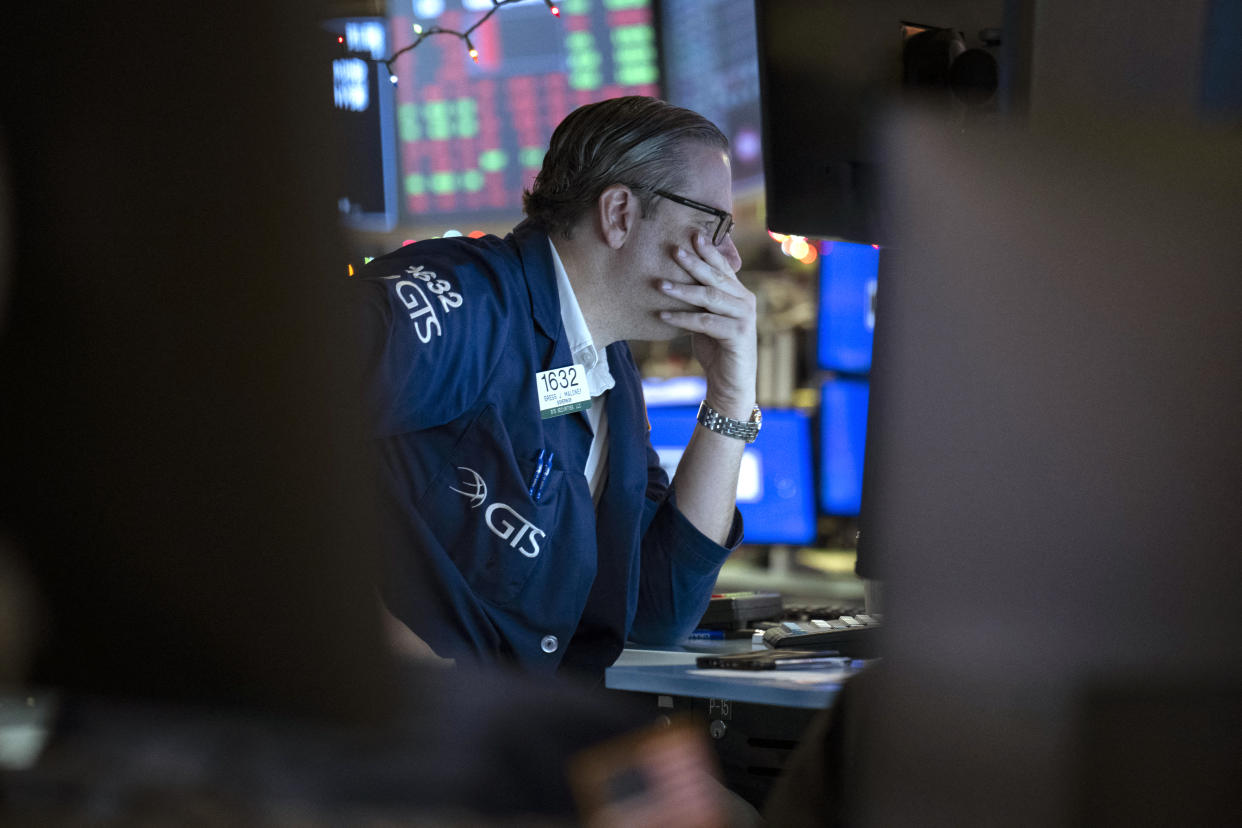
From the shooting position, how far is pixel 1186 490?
0.37m

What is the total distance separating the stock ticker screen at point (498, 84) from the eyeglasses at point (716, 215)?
113 centimetres

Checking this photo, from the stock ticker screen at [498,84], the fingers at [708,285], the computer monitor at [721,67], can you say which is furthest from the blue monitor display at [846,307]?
the fingers at [708,285]

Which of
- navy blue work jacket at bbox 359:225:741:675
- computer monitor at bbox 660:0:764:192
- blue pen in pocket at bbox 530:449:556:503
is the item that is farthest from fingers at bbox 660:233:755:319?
computer monitor at bbox 660:0:764:192

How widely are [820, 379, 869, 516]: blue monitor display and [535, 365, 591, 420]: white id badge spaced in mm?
1087

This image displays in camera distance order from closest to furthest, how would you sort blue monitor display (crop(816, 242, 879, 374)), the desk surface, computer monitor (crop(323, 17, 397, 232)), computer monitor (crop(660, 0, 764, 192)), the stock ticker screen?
computer monitor (crop(323, 17, 397, 232)), the desk surface, blue monitor display (crop(816, 242, 879, 374)), computer monitor (crop(660, 0, 764, 192)), the stock ticker screen

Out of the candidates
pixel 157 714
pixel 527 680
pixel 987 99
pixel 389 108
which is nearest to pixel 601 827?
pixel 527 680

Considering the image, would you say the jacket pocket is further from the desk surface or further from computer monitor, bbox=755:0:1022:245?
computer monitor, bbox=755:0:1022:245

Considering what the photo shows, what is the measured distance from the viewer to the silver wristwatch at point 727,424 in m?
1.80

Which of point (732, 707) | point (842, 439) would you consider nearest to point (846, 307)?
point (842, 439)

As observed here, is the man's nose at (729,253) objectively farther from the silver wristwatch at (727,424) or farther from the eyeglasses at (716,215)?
the silver wristwatch at (727,424)

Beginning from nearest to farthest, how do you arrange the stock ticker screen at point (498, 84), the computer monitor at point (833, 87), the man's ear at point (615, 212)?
the computer monitor at point (833, 87) → the man's ear at point (615, 212) → the stock ticker screen at point (498, 84)

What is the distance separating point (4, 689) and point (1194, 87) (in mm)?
440

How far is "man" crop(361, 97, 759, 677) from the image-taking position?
4.80 ft

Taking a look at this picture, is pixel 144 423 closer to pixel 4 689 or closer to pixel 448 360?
pixel 4 689
